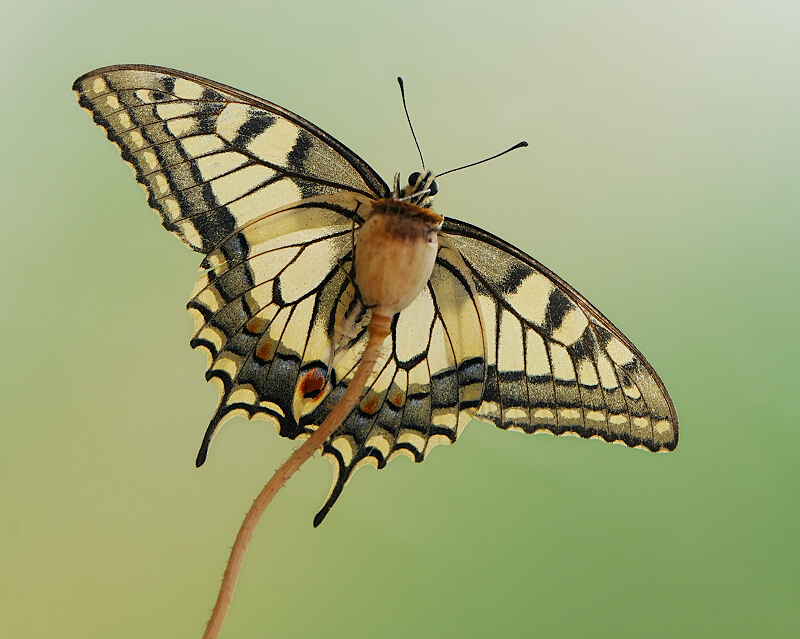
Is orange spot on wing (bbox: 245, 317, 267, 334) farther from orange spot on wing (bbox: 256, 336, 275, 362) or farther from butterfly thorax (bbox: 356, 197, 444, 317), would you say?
butterfly thorax (bbox: 356, 197, 444, 317)

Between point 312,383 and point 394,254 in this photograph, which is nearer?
point 394,254

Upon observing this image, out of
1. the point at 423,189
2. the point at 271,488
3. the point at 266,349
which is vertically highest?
the point at 423,189

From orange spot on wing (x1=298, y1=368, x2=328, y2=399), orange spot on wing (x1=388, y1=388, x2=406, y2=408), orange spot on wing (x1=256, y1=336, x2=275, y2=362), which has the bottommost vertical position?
orange spot on wing (x1=298, y1=368, x2=328, y2=399)

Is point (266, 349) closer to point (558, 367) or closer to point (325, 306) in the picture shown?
point (325, 306)

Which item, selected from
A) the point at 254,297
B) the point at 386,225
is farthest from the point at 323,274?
the point at 386,225

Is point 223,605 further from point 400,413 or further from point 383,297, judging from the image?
point 400,413

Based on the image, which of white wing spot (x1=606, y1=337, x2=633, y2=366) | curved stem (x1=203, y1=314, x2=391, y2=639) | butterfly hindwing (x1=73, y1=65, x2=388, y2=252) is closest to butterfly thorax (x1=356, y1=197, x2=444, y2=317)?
curved stem (x1=203, y1=314, x2=391, y2=639)

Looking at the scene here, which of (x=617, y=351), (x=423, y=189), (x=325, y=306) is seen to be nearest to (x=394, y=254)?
(x=423, y=189)

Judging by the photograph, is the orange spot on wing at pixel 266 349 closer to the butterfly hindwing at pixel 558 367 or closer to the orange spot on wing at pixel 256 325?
the orange spot on wing at pixel 256 325
